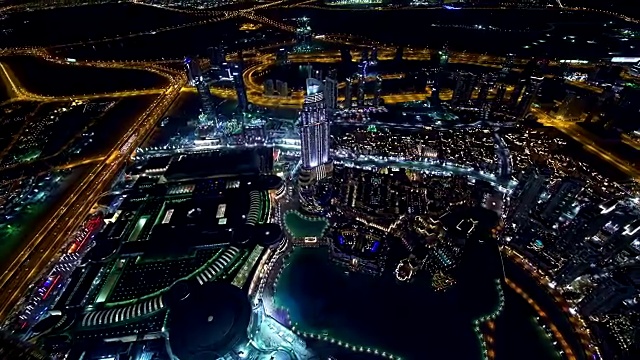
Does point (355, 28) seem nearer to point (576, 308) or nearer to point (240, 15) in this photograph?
point (240, 15)

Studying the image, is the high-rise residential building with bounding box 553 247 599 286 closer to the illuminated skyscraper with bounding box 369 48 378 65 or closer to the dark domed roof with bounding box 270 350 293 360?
the dark domed roof with bounding box 270 350 293 360

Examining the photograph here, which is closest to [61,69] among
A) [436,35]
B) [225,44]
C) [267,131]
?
[225,44]

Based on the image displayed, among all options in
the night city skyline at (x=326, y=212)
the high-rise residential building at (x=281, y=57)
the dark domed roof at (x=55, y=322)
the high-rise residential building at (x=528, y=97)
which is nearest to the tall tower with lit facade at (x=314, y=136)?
the night city skyline at (x=326, y=212)

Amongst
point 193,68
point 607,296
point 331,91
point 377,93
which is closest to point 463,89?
point 377,93

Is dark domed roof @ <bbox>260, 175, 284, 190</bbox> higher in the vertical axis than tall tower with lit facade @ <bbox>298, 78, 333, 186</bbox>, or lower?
lower


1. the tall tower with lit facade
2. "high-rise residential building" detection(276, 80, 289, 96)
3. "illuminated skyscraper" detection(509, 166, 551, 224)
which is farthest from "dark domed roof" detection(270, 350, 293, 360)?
"high-rise residential building" detection(276, 80, 289, 96)

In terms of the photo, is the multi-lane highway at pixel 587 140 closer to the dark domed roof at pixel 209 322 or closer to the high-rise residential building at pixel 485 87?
the high-rise residential building at pixel 485 87
